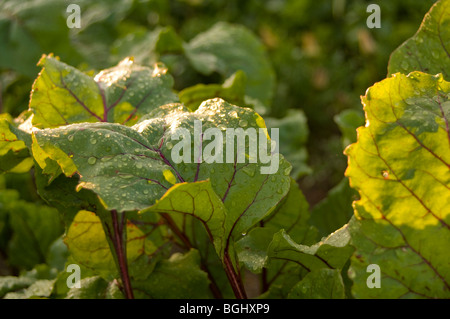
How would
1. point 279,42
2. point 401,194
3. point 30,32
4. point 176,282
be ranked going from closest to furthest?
1. point 401,194
2. point 176,282
3. point 30,32
4. point 279,42

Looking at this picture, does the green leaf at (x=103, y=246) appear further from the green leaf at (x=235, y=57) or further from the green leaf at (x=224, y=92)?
the green leaf at (x=235, y=57)

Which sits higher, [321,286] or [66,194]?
[66,194]

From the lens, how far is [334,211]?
1356mm

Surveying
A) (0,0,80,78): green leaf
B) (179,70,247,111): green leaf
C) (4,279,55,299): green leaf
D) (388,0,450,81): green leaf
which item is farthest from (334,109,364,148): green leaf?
(0,0,80,78): green leaf

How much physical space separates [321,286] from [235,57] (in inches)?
43.9

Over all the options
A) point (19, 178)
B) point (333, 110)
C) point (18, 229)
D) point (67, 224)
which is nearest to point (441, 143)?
point (67, 224)

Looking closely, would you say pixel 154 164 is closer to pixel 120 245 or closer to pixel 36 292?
pixel 120 245

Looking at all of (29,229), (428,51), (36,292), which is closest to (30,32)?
(29,229)

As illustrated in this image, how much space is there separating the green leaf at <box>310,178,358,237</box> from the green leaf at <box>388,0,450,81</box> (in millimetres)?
393

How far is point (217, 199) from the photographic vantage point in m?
0.81

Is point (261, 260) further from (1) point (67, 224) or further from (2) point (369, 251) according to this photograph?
(1) point (67, 224)

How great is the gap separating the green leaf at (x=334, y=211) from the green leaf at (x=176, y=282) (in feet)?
1.30

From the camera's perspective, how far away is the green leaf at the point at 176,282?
3.55 feet

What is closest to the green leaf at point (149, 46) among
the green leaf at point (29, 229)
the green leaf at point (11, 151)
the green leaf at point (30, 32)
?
the green leaf at point (30, 32)
